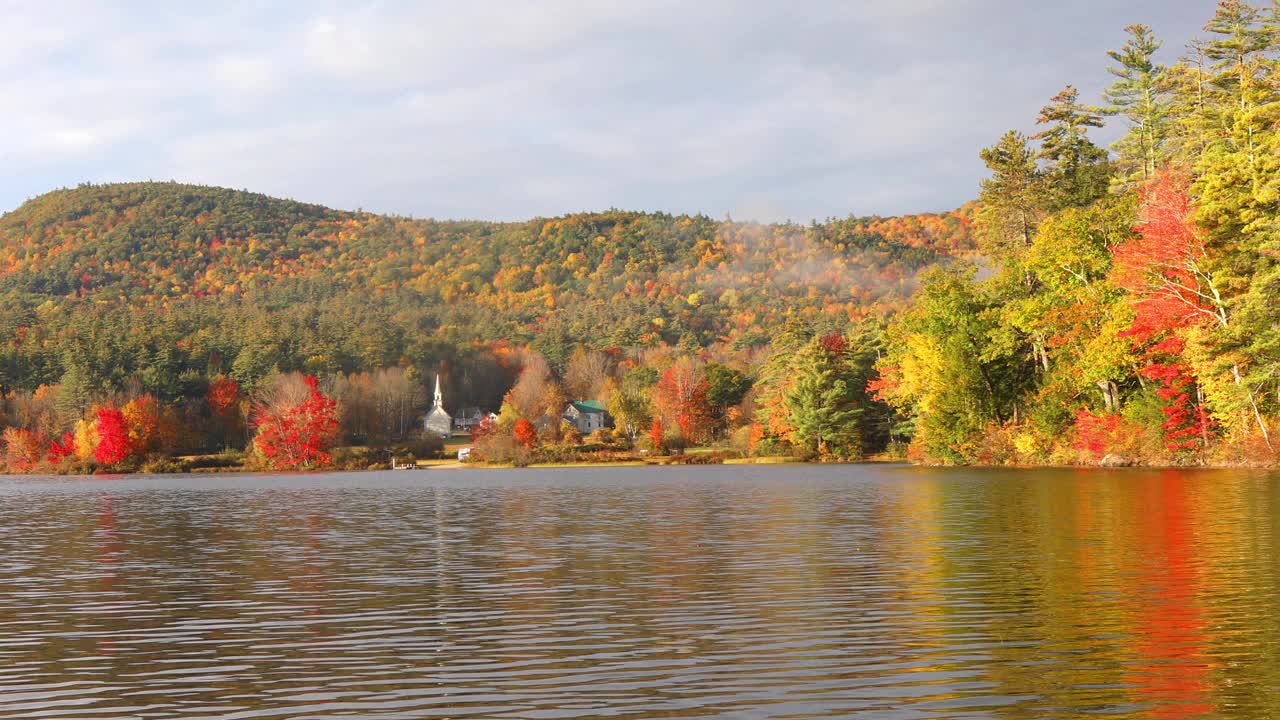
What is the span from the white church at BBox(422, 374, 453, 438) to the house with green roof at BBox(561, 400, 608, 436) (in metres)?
17.7

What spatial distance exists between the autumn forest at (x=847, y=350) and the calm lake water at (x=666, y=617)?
84.5 feet

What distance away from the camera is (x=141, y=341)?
14062cm

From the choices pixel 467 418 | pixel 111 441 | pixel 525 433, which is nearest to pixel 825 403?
pixel 525 433

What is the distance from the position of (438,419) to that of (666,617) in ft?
519

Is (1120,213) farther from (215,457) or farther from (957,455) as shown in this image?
(215,457)

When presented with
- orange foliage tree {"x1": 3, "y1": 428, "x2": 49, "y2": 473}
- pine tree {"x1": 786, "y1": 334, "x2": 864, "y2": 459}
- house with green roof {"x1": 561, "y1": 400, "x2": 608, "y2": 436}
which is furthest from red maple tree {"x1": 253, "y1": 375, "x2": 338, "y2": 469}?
house with green roof {"x1": 561, "y1": 400, "x2": 608, "y2": 436}

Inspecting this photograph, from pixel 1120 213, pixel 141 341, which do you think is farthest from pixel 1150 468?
pixel 141 341

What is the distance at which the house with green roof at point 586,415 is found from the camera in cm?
16865

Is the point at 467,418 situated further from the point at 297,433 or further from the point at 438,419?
the point at 297,433

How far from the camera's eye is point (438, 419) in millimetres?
171500

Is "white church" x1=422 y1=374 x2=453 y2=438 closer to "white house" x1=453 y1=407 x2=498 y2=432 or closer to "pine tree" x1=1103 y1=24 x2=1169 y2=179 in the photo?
"white house" x1=453 y1=407 x2=498 y2=432

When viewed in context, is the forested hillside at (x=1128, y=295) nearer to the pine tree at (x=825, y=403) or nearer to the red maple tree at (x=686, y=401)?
the pine tree at (x=825, y=403)

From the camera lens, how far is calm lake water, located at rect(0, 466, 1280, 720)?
37.5ft

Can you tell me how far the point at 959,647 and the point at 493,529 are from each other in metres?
22.0
